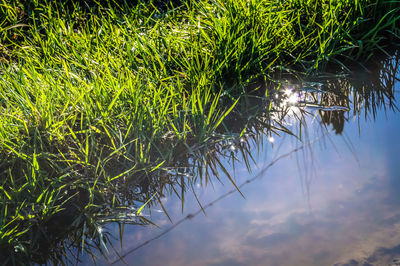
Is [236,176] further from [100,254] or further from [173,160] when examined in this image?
[100,254]

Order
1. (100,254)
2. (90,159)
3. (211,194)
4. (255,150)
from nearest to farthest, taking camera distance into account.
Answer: (100,254) → (211,194) → (90,159) → (255,150)

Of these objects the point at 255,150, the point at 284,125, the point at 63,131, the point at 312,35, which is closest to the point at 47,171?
the point at 63,131

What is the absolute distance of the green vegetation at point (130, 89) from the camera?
63.9 inches

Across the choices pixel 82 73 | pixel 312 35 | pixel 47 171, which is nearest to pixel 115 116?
pixel 47 171

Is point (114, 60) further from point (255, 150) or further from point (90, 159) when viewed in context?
point (255, 150)

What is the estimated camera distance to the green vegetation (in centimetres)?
162

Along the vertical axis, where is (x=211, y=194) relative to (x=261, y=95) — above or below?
below

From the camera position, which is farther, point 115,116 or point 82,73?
point 82,73

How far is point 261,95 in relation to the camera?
7.35ft

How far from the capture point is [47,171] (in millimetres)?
1708

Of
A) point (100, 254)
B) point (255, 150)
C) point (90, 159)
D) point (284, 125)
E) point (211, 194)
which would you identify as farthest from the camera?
point (284, 125)

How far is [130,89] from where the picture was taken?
1.85 metres

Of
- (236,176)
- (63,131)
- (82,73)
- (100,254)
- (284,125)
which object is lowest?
(100,254)

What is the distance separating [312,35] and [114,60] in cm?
112
